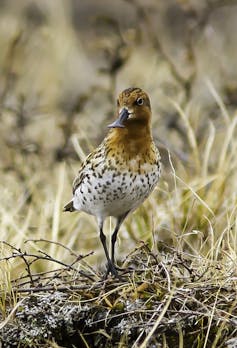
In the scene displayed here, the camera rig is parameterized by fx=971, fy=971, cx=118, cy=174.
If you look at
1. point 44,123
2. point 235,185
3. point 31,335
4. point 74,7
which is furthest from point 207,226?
point 74,7

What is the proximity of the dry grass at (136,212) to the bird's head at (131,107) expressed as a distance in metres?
0.46

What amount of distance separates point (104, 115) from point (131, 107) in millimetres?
3160

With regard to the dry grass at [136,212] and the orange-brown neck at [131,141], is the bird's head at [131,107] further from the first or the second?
the dry grass at [136,212]

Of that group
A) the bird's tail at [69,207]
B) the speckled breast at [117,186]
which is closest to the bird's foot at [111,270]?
the speckled breast at [117,186]

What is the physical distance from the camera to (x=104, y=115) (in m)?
7.29

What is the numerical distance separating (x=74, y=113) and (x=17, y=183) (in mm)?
689

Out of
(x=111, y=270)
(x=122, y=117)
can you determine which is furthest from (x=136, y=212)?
(x=122, y=117)

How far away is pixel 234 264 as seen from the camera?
405 centimetres

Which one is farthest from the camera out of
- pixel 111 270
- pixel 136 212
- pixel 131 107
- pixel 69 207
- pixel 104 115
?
pixel 104 115

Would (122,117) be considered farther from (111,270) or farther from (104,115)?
(104,115)

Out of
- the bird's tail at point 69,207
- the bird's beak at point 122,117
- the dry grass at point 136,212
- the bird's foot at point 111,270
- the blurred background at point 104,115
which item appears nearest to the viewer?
the dry grass at point 136,212

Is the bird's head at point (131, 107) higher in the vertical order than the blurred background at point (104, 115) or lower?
lower

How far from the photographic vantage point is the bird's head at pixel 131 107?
4133mm

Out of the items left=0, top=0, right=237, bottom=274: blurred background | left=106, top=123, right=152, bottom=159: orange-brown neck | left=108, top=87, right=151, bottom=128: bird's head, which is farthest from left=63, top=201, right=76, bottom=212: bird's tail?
left=108, top=87, right=151, bottom=128: bird's head
